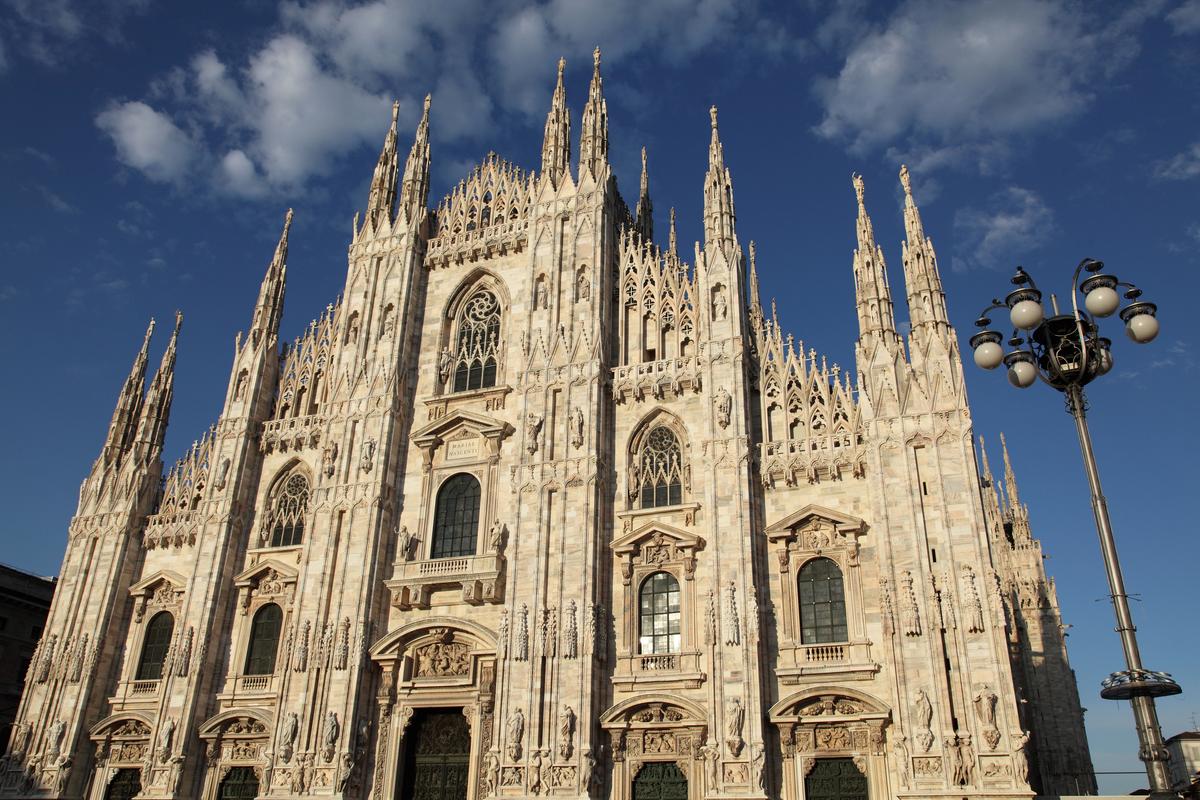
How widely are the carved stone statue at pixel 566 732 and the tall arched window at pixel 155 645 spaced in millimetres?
13749

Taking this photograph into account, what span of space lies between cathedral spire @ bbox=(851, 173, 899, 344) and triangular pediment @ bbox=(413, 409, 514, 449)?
1061cm

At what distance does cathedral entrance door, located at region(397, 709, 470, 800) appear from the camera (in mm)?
24328

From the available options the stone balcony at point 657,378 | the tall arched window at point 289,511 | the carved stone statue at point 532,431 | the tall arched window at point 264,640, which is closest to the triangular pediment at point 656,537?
the carved stone statue at point 532,431

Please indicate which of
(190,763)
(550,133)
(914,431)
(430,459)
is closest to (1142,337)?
(914,431)

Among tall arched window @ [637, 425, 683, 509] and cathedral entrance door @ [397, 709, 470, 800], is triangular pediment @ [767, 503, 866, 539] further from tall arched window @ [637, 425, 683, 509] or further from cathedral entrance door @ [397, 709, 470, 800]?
cathedral entrance door @ [397, 709, 470, 800]

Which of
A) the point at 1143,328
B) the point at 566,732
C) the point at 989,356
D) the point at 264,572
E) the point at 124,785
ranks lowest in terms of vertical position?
the point at 124,785

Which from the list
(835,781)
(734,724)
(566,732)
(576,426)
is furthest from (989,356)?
(576,426)

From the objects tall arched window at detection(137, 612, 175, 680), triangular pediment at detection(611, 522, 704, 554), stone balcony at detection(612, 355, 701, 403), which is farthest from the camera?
tall arched window at detection(137, 612, 175, 680)

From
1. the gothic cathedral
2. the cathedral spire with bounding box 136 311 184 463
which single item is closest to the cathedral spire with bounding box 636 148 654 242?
the gothic cathedral

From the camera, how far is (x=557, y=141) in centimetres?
3177

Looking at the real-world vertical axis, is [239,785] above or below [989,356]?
below

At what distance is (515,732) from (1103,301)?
16898mm

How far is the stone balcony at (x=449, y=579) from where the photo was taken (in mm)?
25297

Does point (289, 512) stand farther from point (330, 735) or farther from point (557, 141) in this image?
point (557, 141)
